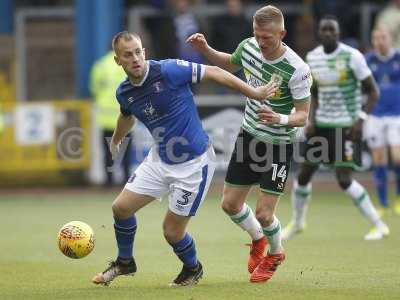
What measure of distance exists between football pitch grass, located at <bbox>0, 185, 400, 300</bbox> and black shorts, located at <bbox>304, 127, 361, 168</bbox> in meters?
0.84

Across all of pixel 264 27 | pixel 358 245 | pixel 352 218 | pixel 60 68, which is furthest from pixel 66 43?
pixel 264 27

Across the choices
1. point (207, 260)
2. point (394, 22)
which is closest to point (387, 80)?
point (394, 22)

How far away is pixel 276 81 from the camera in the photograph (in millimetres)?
9055

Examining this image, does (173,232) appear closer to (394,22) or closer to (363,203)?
(363,203)

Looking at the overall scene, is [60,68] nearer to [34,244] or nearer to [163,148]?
[34,244]

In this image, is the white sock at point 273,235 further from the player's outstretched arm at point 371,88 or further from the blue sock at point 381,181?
the blue sock at point 381,181

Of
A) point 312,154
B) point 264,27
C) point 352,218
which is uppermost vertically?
point 264,27

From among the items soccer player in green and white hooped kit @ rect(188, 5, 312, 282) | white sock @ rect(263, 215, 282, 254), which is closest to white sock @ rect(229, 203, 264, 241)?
soccer player in green and white hooped kit @ rect(188, 5, 312, 282)

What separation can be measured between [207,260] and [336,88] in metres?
3.04

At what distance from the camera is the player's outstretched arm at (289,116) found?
8.54 m

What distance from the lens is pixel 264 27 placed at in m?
8.91

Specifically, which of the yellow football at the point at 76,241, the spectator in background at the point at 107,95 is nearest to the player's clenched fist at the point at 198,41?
the yellow football at the point at 76,241

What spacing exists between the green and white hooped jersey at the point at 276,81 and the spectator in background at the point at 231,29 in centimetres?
992

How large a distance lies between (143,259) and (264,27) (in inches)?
116
